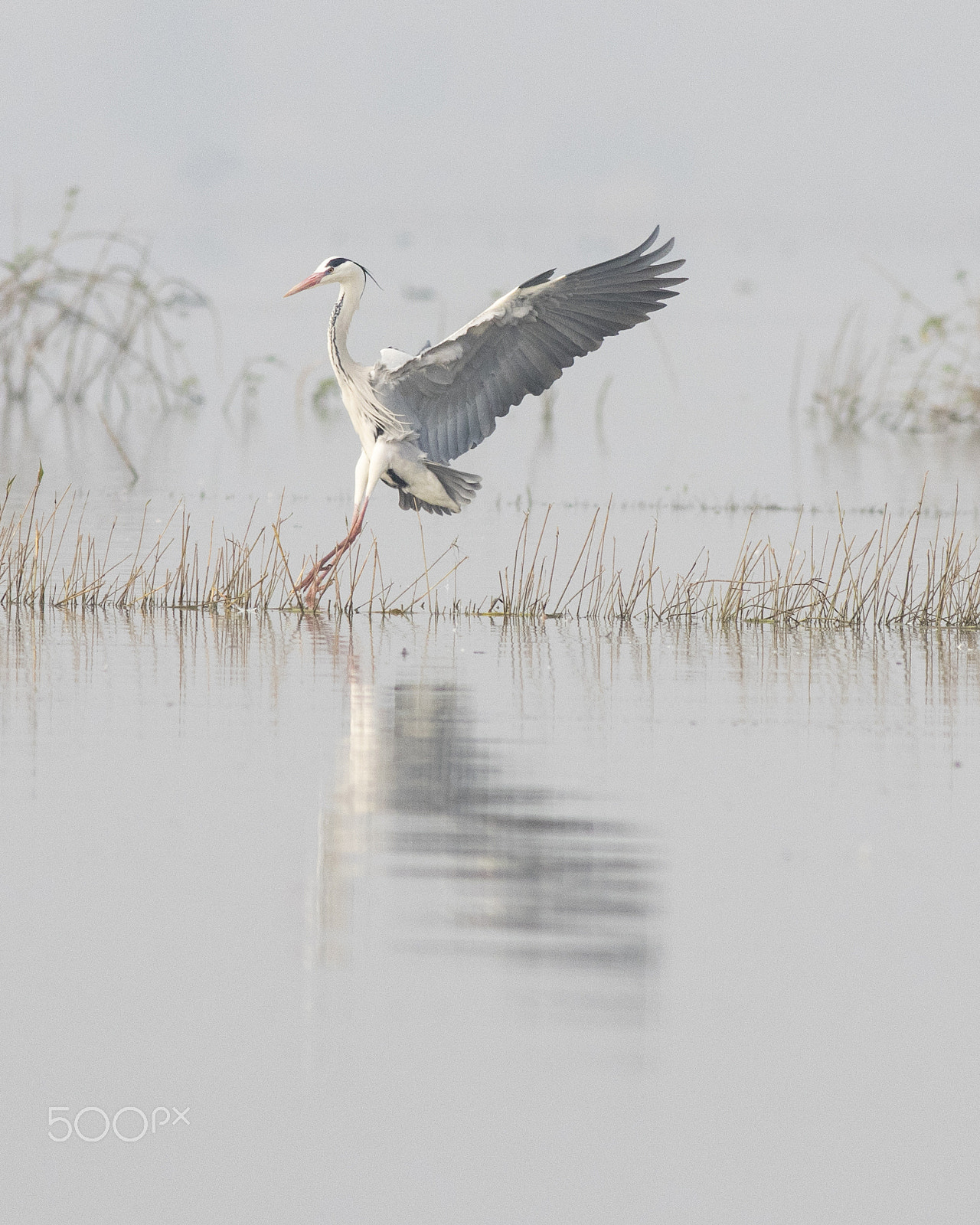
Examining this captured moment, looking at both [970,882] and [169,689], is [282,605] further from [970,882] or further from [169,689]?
[970,882]

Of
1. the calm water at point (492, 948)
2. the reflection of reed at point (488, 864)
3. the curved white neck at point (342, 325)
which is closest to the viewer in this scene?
the calm water at point (492, 948)

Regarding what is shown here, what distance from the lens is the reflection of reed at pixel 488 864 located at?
4430mm

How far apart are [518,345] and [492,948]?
6.65 meters

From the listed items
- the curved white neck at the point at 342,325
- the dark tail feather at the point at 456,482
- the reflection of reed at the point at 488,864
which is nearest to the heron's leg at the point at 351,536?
the dark tail feather at the point at 456,482

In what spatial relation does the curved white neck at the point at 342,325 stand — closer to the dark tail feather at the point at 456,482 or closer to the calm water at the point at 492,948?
the dark tail feather at the point at 456,482

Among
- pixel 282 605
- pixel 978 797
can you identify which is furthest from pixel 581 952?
pixel 282 605

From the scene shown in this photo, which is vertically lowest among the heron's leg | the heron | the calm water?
the calm water

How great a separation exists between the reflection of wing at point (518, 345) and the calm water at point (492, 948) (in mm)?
3214

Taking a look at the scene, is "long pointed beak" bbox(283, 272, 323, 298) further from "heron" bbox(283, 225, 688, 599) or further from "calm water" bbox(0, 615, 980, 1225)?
"calm water" bbox(0, 615, 980, 1225)

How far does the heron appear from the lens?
1046 cm

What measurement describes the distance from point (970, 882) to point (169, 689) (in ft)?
12.1

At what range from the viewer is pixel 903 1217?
10.8 feet

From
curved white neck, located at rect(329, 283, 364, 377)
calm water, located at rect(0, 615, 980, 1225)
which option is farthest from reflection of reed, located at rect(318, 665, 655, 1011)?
curved white neck, located at rect(329, 283, 364, 377)

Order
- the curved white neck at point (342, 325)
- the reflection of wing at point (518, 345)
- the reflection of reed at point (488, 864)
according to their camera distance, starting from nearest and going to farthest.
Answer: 1. the reflection of reed at point (488, 864)
2. the reflection of wing at point (518, 345)
3. the curved white neck at point (342, 325)
